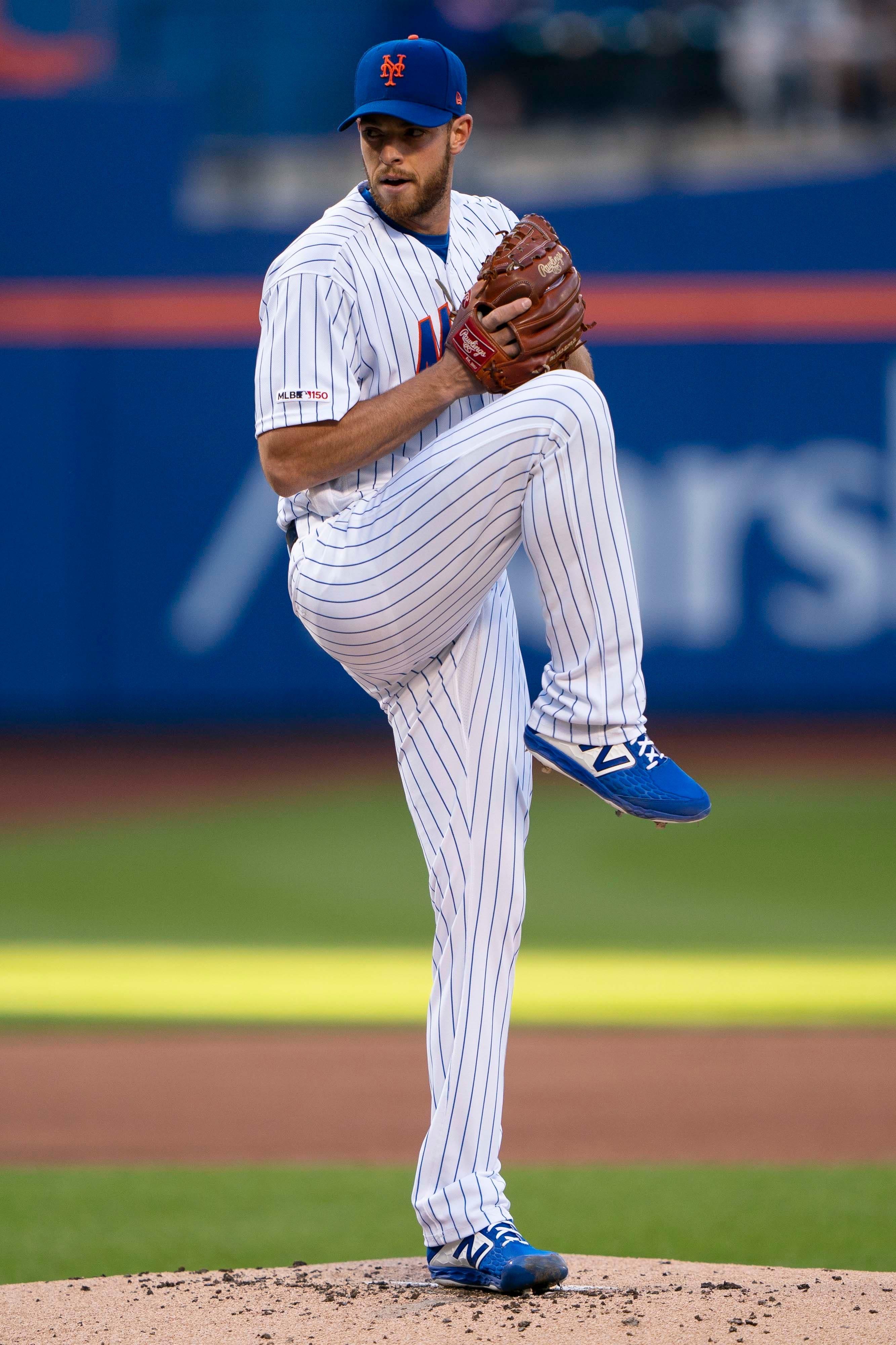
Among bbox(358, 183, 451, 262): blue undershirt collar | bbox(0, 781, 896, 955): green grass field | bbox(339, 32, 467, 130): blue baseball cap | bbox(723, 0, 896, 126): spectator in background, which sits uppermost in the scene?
bbox(723, 0, 896, 126): spectator in background

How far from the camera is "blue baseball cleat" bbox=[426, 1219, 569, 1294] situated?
2877mm

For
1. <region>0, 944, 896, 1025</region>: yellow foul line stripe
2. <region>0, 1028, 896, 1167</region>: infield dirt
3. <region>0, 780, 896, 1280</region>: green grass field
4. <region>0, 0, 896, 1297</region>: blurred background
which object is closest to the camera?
<region>0, 780, 896, 1280</region>: green grass field

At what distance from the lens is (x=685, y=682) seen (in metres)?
12.3

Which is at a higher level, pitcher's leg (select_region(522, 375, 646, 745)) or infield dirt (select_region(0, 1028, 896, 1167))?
pitcher's leg (select_region(522, 375, 646, 745))

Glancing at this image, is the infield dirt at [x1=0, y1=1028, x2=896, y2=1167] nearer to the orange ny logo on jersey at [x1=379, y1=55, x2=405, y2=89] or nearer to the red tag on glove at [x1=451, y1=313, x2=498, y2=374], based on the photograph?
the red tag on glove at [x1=451, y1=313, x2=498, y2=374]

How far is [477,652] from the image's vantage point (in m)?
3.01

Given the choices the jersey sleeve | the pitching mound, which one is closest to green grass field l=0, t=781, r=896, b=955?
the pitching mound

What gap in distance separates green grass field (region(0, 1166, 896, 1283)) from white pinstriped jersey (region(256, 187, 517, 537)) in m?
1.87

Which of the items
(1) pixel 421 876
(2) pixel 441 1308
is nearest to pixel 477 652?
(2) pixel 441 1308

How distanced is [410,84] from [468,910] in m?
1.37

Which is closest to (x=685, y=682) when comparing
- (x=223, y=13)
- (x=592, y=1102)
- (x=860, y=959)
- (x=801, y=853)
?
(x=801, y=853)

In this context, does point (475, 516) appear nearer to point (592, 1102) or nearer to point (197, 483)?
point (592, 1102)

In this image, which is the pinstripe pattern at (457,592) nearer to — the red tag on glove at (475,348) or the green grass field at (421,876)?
the red tag on glove at (475,348)

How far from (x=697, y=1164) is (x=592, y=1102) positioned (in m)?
0.67
